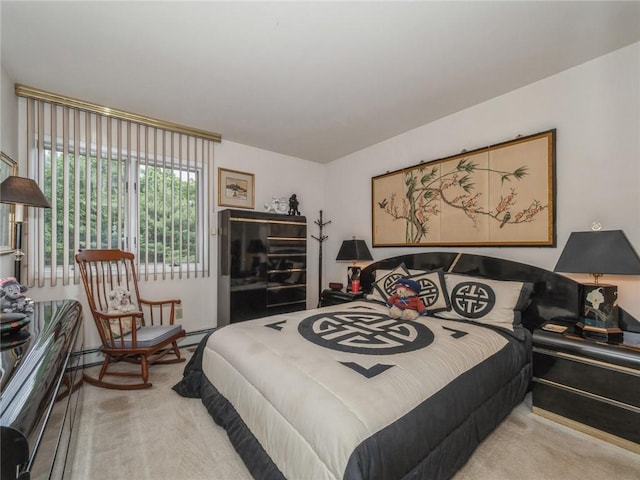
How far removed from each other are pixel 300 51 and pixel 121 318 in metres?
2.50

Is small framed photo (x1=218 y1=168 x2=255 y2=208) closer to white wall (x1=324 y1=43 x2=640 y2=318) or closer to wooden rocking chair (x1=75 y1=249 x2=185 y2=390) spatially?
wooden rocking chair (x1=75 y1=249 x2=185 y2=390)

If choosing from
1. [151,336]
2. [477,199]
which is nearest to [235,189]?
[151,336]

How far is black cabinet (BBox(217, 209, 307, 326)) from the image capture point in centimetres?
350

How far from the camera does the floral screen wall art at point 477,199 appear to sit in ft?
8.00

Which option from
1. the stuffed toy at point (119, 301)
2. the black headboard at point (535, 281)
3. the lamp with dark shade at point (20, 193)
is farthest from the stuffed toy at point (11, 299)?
the black headboard at point (535, 281)

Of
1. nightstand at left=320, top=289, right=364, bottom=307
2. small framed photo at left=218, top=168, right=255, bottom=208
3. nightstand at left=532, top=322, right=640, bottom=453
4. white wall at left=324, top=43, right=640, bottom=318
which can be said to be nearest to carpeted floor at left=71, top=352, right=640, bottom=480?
nightstand at left=532, top=322, right=640, bottom=453

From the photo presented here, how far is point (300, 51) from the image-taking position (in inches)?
81.0

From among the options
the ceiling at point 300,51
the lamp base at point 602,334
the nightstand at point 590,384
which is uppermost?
the ceiling at point 300,51

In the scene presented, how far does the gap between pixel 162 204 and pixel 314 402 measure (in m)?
3.00

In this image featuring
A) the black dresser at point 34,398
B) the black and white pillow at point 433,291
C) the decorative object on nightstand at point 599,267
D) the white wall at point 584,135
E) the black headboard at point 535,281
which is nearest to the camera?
the black dresser at point 34,398

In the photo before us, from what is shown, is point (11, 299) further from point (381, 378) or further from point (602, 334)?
point (602, 334)

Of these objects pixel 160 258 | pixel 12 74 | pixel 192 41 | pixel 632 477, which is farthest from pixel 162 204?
pixel 632 477

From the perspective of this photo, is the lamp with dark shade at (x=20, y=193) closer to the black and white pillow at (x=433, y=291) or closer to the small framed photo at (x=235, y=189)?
the small framed photo at (x=235, y=189)

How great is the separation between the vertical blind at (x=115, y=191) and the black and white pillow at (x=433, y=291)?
2.60 meters
